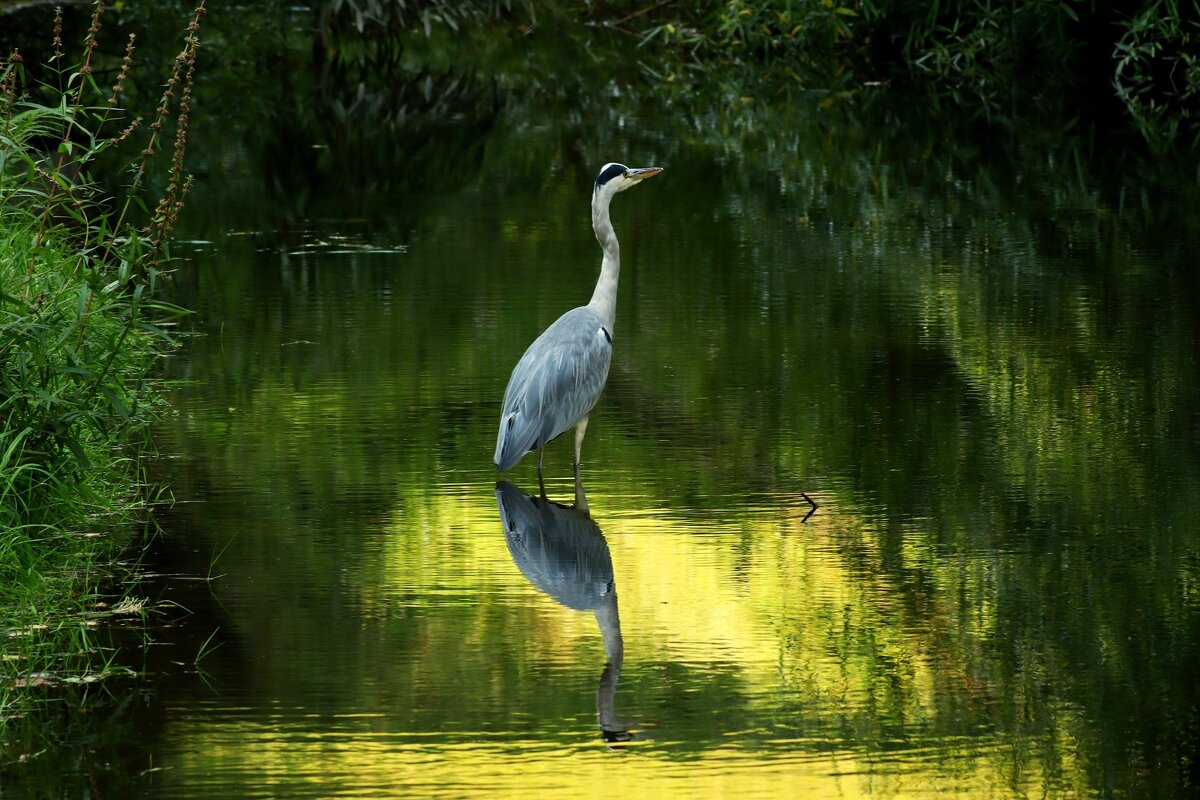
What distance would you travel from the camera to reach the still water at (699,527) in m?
4.93

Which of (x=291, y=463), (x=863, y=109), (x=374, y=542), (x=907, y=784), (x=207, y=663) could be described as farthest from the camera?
(x=863, y=109)

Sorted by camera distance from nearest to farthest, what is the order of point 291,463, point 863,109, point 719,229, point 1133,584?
point 1133,584 → point 291,463 → point 719,229 → point 863,109

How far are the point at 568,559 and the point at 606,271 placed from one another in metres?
1.99

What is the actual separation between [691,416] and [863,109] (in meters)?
15.2

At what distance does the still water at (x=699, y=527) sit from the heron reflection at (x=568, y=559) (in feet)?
0.06

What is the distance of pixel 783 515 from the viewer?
23.1 ft

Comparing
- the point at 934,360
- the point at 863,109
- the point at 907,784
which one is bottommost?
the point at 907,784

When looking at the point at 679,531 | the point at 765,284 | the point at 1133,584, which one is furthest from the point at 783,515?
the point at 765,284

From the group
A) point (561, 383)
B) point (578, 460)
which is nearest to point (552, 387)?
point (561, 383)

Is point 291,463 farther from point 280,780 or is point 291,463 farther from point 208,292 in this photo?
point 208,292

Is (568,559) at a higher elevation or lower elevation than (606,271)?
lower

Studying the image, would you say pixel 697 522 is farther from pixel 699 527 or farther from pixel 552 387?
pixel 552 387

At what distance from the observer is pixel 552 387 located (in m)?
7.51

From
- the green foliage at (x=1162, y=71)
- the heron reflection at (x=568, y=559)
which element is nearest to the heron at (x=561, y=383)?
the heron reflection at (x=568, y=559)
